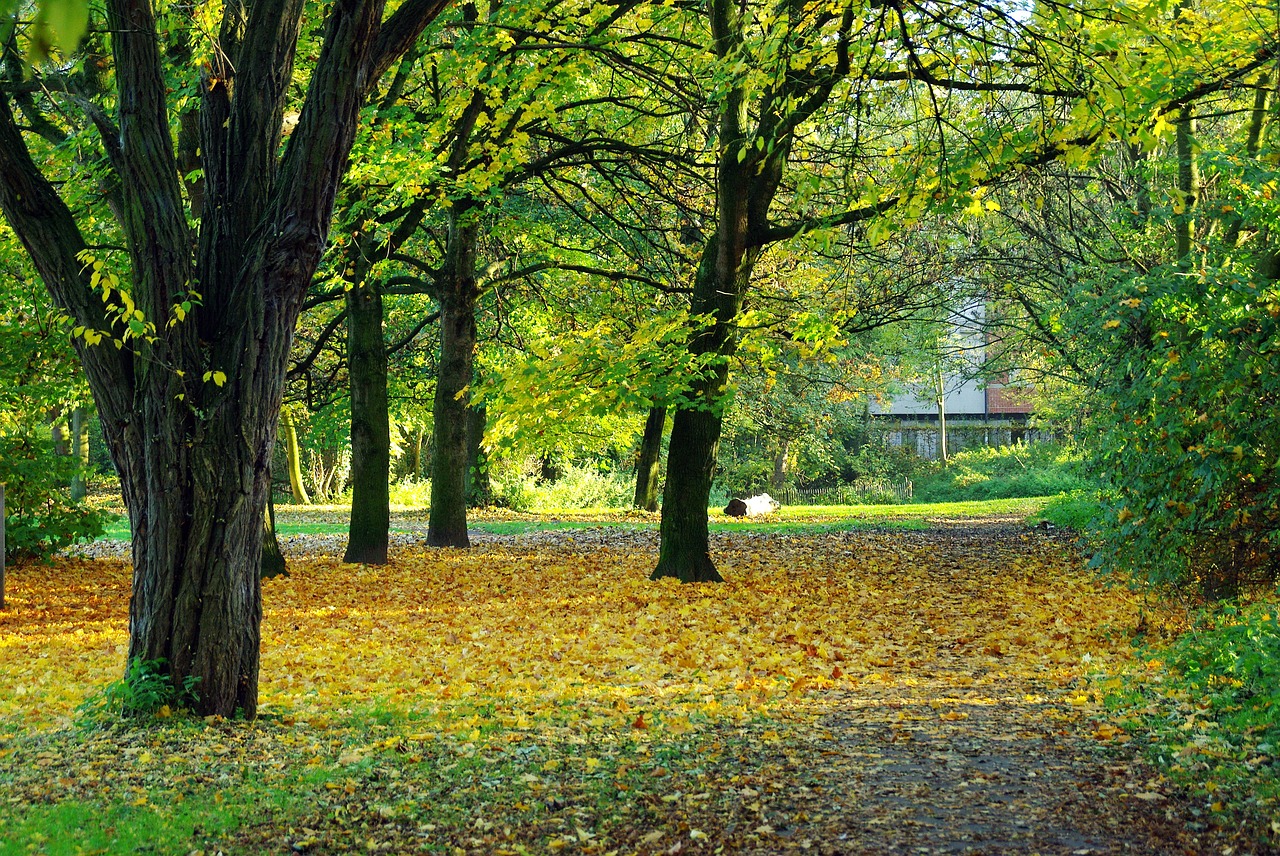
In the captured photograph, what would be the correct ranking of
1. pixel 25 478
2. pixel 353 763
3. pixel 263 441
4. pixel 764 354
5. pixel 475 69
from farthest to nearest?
1. pixel 25 478
2. pixel 764 354
3. pixel 475 69
4. pixel 263 441
5. pixel 353 763

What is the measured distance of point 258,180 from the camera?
6.00 meters

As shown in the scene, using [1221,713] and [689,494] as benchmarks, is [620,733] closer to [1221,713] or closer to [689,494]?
[1221,713]

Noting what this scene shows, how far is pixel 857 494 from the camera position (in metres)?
36.9

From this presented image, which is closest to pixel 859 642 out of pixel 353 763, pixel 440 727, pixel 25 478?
pixel 440 727

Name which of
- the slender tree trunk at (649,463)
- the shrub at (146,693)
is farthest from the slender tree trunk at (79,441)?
the shrub at (146,693)

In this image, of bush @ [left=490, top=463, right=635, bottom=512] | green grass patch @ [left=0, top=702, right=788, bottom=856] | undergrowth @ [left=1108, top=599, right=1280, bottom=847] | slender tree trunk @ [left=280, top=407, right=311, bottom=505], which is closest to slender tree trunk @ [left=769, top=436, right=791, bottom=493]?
bush @ [left=490, top=463, right=635, bottom=512]

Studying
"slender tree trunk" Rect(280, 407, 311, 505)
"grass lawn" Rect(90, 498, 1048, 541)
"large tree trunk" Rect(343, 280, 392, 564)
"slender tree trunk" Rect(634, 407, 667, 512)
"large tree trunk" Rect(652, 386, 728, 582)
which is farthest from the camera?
"slender tree trunk" Rect(280, 407, 311, 505)

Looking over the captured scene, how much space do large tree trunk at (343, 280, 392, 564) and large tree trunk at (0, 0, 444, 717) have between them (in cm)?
837

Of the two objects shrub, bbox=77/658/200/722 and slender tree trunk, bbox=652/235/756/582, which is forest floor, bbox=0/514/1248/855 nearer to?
shrub, bbox=77/658/200/722

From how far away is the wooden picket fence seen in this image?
36500mm

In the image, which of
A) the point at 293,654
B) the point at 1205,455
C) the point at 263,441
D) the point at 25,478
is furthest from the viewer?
the point at 25,478

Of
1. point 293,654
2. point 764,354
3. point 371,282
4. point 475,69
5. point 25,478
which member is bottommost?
point 293,654

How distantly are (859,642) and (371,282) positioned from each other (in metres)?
8.20

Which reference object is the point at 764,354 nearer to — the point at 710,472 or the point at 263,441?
the point at 710,472
